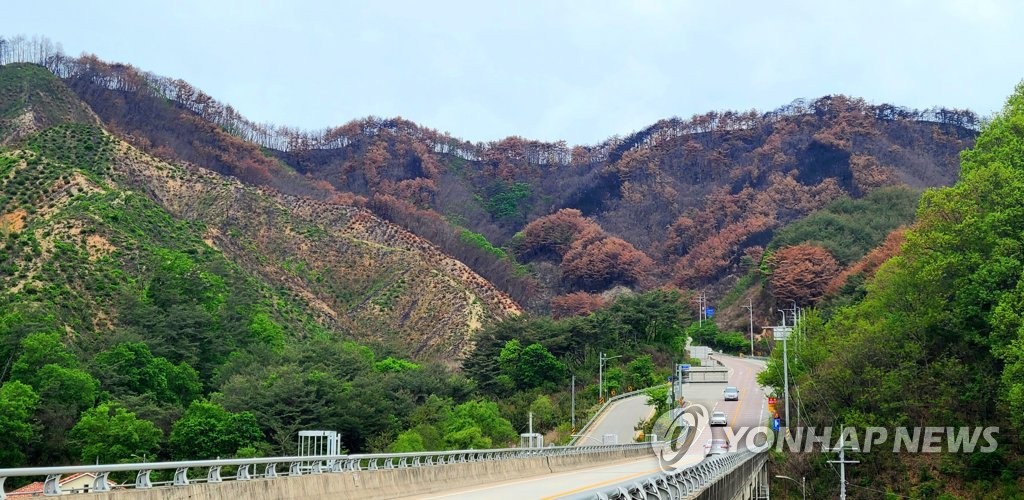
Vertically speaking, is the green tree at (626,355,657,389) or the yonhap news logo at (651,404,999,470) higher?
the green tree at (626,355,657,389)

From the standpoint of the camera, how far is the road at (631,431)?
24.5 metres

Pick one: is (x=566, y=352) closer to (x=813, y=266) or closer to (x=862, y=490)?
(x=813, y=266)

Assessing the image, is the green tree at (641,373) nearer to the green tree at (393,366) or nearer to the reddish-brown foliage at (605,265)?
the green tree at (393,366)

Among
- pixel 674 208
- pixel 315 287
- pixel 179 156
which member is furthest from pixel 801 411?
pixel 674 208

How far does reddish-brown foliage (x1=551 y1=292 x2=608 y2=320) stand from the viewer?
407 ft

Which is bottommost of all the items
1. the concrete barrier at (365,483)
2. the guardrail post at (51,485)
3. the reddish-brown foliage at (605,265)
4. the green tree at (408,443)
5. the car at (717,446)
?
the green tree at (408,443)

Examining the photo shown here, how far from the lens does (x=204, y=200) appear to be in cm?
10256

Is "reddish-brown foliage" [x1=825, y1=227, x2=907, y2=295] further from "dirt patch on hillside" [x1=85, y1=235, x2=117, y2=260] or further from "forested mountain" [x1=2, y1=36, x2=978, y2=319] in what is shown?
"dirt patch on hillside" [x1=85, y1=235, x2=117, y2=260]

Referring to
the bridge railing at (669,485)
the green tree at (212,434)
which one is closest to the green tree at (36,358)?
the green tree at (212,434)

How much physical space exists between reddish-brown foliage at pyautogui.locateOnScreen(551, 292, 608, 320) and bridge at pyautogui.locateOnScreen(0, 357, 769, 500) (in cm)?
7145

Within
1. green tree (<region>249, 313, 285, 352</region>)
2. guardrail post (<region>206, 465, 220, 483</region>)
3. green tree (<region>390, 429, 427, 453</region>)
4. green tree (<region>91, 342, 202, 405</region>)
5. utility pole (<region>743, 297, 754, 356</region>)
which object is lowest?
green tree (<region>390, 429, 427, 453</region>)

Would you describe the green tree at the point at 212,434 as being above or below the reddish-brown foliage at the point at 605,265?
below

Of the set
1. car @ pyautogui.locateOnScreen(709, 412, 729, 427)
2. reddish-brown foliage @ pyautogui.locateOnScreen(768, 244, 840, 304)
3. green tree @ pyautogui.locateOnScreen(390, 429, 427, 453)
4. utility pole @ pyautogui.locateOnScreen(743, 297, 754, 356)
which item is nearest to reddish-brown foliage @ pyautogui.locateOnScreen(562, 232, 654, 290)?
utility pole @ pyautogui.locateOnScreen(743, 297, 754, 356)

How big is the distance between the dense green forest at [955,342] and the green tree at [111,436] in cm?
3198
